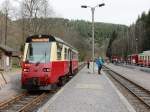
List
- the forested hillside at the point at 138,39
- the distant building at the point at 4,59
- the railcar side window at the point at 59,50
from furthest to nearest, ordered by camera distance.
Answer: the forested hillside at the point at 138,39 → the distant building at the point at 4,59 → the railcar side window at the point at 59,50

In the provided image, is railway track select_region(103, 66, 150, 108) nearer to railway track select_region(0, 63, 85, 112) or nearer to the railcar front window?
railway track select_region(0, 63, 85, 112)

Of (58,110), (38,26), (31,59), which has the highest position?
(38,26)

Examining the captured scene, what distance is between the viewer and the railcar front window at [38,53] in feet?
66.6

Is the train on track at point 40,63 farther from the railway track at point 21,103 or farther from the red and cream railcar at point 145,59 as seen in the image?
the red and cream railcar at point 145,59

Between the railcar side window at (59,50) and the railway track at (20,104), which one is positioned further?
the railcar side window at (59,50)

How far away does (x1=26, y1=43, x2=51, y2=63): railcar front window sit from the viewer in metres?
20.3

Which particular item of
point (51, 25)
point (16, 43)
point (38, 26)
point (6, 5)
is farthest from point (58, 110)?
point (16, 43)

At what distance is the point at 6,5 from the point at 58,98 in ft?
172

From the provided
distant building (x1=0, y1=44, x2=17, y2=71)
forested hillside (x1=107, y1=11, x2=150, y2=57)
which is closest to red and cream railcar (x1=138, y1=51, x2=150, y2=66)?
forested hillside (x1=107, y1=11, x2=150, y2=57)

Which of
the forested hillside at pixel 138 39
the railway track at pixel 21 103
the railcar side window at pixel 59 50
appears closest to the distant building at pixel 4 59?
the railcar side window at pixel 59 50

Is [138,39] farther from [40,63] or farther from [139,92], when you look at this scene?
[40,63]

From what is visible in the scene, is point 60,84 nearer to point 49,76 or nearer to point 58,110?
point 49,76

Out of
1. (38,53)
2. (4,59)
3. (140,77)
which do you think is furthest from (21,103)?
(4,59)

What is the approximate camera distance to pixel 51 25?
6400 cm
